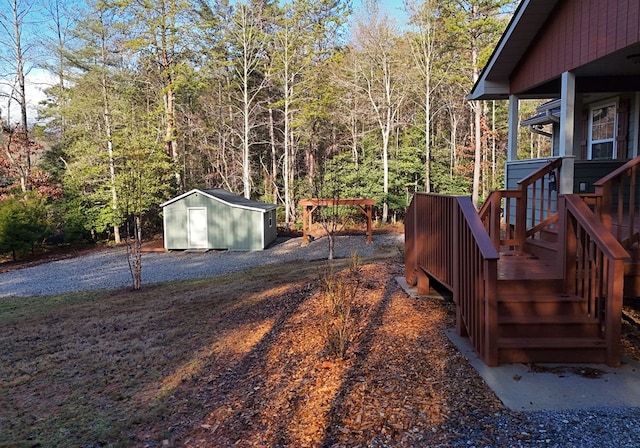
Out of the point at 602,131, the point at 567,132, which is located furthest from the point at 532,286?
the point at 602,131

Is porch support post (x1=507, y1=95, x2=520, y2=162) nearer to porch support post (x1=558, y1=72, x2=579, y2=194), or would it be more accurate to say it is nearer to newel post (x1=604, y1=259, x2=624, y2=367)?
porch support post (x1=558, y1=72, x2=579, y2=194)

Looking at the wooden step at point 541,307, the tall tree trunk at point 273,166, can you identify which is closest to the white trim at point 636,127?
the wooden step at point 541,307

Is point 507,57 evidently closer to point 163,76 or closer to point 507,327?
point 507,327

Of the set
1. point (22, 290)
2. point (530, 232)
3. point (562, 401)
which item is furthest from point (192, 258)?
point (562, 401)

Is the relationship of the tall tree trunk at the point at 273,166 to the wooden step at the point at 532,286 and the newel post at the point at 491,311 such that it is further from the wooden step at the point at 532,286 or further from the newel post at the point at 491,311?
the newel post at the point at 491,311

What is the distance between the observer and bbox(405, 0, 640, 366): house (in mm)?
3402

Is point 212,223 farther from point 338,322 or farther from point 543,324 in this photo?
point 543,324

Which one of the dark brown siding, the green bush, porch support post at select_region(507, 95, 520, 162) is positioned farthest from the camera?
the green bush

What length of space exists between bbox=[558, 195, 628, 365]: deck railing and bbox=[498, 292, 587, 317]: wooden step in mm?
82

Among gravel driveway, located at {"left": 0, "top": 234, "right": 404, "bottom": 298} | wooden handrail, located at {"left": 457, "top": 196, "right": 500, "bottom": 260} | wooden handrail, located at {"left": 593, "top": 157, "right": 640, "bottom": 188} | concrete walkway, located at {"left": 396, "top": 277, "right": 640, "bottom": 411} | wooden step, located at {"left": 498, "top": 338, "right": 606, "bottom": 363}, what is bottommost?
gravel driveway, located at {"left": 0, "top": 234, "right": 404, "bottom": 298}

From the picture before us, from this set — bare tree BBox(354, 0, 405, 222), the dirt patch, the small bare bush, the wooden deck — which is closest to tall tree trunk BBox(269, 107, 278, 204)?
bare tree BBox(354, 0, 405, 222)

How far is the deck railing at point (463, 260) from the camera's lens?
10.9 ft

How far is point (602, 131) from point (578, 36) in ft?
12.5

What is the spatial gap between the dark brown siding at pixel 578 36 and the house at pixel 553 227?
15mm
